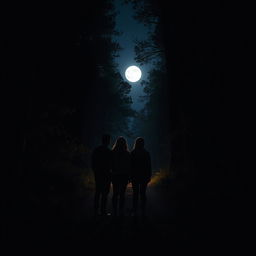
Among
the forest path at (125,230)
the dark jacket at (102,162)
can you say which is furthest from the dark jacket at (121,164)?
the forest path at (125,230)

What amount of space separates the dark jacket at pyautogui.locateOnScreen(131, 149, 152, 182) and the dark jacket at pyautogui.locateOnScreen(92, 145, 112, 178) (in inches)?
26.0

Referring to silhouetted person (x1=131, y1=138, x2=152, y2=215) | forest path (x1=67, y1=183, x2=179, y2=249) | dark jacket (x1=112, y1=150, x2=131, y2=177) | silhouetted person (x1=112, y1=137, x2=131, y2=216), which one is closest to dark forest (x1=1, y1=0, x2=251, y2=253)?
forest path (x1=67, y1=183, x2=179, y2=249)

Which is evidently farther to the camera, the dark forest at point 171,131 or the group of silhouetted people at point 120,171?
the group of silhouetted people at point 120,171

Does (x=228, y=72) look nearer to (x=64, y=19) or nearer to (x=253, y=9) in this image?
(x=253, y=9)

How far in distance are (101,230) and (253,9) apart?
745 centimetres

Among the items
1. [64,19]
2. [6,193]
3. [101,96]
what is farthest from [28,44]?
[101,96]

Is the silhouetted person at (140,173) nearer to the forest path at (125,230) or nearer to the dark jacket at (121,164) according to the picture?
the dark jacket at (121,164)

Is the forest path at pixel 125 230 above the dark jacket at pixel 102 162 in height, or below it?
below

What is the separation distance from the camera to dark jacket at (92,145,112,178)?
25.6 ft

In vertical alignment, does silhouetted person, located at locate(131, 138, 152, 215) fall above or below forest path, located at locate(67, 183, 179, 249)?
above

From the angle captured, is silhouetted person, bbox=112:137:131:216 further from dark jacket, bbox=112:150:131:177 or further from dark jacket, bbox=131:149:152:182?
dark jacket, bbox=131:149:152:182

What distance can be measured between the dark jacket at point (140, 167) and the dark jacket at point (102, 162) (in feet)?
2.16

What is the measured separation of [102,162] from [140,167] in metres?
1.03

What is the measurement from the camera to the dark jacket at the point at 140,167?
781 centimetres
